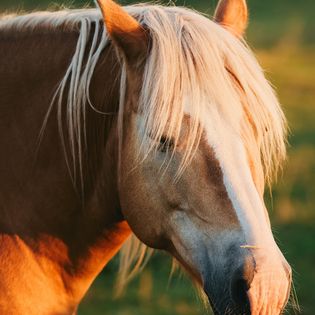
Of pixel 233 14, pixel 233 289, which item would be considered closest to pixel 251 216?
pixel 233 289

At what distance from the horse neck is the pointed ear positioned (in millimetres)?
586

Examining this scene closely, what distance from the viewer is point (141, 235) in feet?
11.2

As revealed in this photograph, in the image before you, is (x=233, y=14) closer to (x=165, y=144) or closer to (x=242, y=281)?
(x=165, y=144)

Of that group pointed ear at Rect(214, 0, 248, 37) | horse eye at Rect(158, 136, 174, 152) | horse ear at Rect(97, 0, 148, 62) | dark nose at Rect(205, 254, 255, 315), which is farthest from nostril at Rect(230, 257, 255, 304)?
pointed ear at Rect(214, 0, 248, 37)

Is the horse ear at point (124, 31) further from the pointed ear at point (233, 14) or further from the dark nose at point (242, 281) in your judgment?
the dark nose at point (242, 281)

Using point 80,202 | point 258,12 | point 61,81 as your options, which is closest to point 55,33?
point 61,81

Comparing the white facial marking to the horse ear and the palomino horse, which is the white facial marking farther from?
the horse ear

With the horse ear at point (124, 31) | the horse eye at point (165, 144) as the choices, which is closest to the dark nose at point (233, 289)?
the horse eye at point (165, 144)

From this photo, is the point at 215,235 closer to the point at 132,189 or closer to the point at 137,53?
the point at 132,189

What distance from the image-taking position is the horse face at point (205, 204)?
297cm

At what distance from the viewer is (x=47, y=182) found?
3.61 m

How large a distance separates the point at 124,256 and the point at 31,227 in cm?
68

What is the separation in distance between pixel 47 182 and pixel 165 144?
673 millimetres

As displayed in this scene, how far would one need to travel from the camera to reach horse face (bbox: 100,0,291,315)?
297cm
